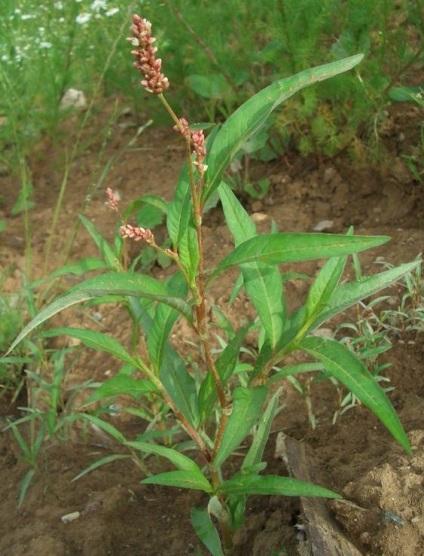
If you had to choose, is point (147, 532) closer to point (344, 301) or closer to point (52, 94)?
point (344, 301)

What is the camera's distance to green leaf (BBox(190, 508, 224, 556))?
5.51ft

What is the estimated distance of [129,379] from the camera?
1.73 metres

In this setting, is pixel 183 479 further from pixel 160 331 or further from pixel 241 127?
pixel 241 127

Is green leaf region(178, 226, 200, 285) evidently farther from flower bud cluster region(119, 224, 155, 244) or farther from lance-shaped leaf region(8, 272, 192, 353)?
flower bud cluster region(119, 224, 155, 244)

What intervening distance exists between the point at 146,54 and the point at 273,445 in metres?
1.32

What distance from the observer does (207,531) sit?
172cm

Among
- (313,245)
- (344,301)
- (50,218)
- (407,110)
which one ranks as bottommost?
(50,218)

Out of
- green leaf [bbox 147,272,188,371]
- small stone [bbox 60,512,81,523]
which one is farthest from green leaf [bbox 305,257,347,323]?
small stone [bbox 60,512,81,523]

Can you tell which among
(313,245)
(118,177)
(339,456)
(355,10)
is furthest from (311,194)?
(313,245)

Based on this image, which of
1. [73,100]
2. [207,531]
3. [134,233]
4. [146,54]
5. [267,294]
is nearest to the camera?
[146,54]

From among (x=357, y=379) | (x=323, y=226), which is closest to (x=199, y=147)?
(x=357, y=379)

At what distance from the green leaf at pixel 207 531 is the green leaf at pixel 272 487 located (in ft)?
0.26

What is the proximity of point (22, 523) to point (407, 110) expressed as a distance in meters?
2.29

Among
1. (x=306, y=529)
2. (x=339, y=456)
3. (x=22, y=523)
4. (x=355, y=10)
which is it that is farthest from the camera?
(x=355, y=10)
